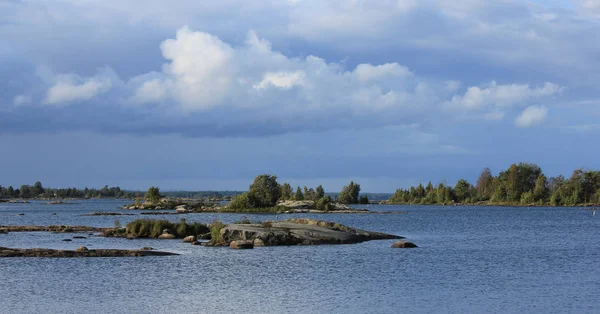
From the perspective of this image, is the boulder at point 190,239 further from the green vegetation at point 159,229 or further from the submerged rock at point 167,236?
the green vegetation at point 159,229

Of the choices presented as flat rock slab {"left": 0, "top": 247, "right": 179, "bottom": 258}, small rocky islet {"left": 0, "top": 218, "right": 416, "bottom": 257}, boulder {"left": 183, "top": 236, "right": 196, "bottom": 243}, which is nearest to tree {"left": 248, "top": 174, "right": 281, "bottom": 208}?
small rocky islet {"left": 0, "top": 218, "right": 416, "bottom": 257}

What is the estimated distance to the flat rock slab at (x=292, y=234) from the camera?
7525 centimetres

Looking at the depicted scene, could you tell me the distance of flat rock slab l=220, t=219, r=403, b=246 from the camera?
7525 cm

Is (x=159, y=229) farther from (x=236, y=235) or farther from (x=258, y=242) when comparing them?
(x=258, y=242)

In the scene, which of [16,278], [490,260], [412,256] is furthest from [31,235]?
[490,260]

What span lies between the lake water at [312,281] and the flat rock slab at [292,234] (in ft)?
11.3

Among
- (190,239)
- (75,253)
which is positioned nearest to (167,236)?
(190,239)

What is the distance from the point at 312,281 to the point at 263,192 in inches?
5517

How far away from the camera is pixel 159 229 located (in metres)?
88.8

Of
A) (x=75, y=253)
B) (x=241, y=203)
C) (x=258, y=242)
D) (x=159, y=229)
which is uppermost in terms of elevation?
(x=241, y=203)

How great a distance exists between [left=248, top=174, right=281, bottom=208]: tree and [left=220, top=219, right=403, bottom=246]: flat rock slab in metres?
101

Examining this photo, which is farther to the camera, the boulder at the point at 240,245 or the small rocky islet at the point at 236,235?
the boulder at the point at 240,245

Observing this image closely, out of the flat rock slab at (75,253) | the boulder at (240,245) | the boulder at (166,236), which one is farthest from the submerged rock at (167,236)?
the flat rock slab at (75,253)

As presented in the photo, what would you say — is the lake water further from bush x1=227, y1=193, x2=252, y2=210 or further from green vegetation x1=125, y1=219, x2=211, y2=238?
bush x1=227, y1=193, x2=252, y2=210
